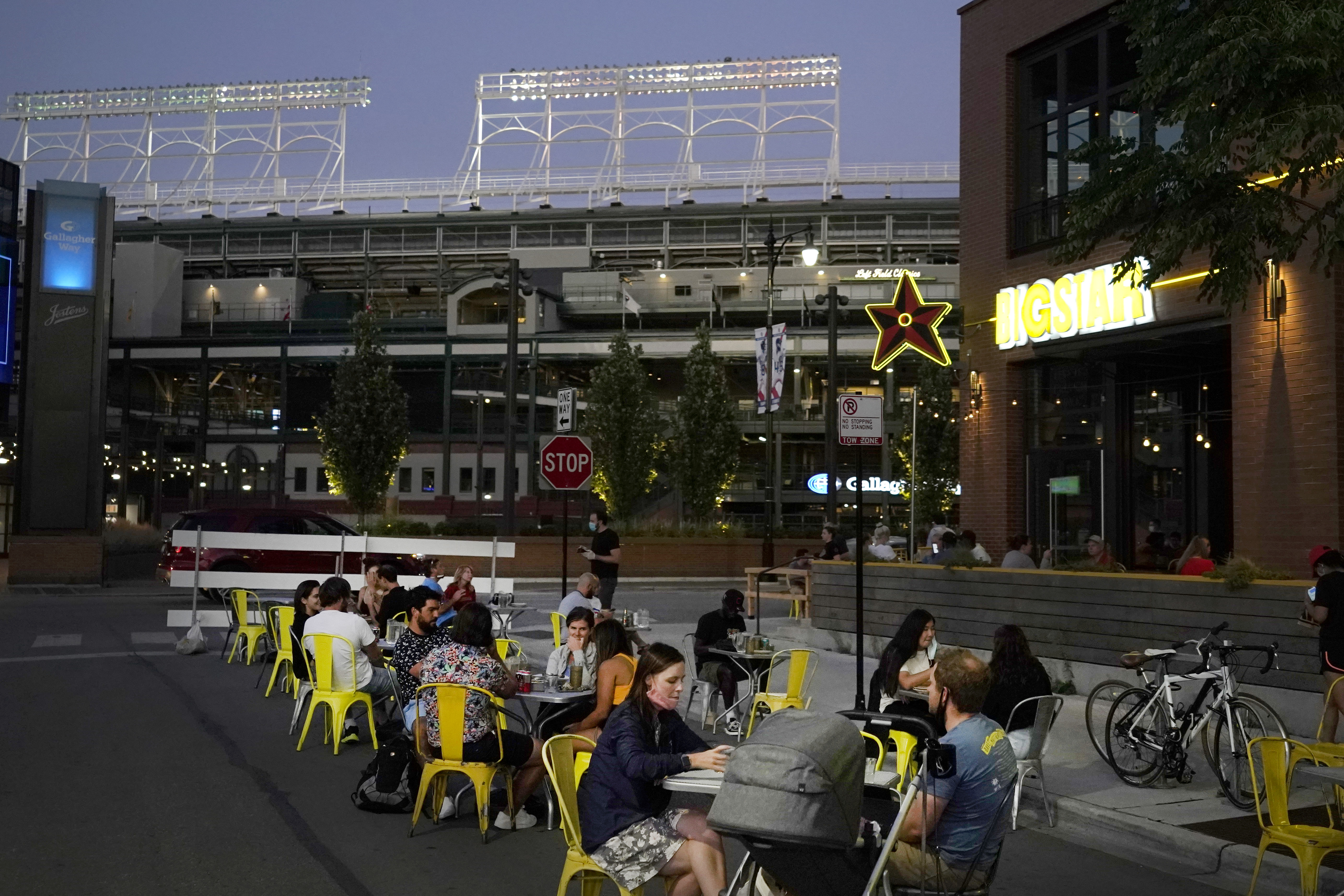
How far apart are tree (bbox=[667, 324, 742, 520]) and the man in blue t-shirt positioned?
31.9 meters

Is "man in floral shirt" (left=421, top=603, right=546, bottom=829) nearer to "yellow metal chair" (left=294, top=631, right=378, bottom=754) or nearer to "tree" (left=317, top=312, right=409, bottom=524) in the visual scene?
"yellow metal chair" (left=294, top=631, right=378, bottom=754)

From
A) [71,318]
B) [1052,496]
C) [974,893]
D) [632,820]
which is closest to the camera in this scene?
[974,893]

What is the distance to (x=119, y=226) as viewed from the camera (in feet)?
216

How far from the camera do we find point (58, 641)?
1733 cm

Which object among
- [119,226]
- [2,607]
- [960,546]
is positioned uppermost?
[119,226]

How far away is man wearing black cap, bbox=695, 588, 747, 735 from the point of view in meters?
11.3

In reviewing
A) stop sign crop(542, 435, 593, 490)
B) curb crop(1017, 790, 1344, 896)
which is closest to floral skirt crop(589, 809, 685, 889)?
curb crop(1017, 790, 1344, 896)

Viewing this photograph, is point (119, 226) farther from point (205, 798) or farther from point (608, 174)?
point (205, 798)

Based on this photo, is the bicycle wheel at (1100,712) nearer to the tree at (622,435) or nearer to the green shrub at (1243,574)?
the green shrub at (1243,574)

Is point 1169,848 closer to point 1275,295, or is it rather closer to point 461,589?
point 1275,295

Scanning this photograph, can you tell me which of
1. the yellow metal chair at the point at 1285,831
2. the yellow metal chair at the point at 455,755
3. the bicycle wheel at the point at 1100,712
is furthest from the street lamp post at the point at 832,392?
the yellow metal chair at the point at 1285,831

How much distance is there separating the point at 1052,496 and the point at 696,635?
26.9 ft

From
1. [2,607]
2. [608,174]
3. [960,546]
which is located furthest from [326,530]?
[608,174]

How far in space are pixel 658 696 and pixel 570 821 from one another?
2.22 ft
